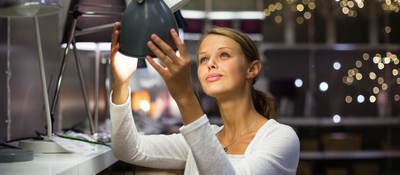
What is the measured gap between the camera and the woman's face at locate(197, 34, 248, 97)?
1.31 metres

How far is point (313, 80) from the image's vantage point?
6.18 m

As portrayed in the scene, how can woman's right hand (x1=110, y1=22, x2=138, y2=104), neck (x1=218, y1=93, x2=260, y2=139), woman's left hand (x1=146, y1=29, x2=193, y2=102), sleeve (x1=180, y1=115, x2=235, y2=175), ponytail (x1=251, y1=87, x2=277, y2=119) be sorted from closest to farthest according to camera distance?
woman's left hand (x1=146, y1=29, x2=193, y2=102)
sleeve (x1=180, y1=115, x2=235, y2=175)
woman's right hand (x1=110, y1=22, x2=138, y2=104)
neck (x1=218, y1=93, x2=260, y2=139)
ponytail (x1=251, y1=87, x2=277, y2=119)

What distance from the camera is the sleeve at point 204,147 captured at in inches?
40.1

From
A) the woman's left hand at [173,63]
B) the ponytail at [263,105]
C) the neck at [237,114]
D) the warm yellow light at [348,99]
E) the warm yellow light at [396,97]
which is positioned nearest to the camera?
the woman's left hand at [173,63]

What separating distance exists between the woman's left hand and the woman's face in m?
0.34

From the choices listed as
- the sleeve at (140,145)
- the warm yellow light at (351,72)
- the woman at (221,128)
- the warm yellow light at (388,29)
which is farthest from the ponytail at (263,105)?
the warm yellow light at (388,29)

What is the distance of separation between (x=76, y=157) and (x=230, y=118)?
1.37ft

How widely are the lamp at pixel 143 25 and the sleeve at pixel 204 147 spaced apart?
0.16 m

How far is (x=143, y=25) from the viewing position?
948 millimetres

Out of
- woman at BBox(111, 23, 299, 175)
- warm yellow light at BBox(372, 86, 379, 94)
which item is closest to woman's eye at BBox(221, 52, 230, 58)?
woman at BBox(111, 23, 299, 175)

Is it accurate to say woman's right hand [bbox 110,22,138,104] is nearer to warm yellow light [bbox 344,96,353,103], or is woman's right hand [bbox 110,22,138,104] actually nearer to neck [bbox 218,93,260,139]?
neck [bbox 218,93,260,139]

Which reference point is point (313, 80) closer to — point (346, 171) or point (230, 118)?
point (346, 171)

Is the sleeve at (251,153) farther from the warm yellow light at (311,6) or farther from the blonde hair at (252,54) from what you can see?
the warm yellow light at (311,6)

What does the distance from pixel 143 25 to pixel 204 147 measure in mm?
262
